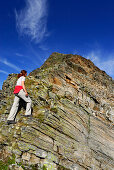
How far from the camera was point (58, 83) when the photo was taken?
18.4m

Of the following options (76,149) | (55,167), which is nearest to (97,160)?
(76,149)

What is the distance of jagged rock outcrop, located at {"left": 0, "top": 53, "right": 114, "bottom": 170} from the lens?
368 inches

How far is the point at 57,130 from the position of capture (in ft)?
40.5

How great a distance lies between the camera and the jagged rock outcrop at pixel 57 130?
30.7 feet

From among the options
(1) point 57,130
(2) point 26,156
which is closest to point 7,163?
(2) point 26,156

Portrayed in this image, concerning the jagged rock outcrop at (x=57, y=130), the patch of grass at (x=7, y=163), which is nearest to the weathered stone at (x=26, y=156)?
the jagged rock outcrop at (x=57, y=130)

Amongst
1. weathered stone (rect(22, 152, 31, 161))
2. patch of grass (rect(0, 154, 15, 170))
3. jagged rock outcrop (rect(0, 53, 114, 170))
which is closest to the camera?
patch of grass (rect(0, 154, 15, 170))

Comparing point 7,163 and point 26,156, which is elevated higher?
point 26,156

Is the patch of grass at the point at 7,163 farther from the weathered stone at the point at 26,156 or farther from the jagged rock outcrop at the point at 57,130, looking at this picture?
the weathered stone at the point at 26,156

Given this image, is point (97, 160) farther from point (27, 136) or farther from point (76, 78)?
point (76, 78)

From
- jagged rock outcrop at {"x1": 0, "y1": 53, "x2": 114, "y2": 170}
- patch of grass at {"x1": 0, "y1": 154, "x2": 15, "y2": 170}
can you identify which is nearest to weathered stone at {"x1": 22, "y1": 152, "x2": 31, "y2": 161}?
jagged rock outcrop at {"x1": 0, "y1": 53, "x2": 114, "y2": 170}

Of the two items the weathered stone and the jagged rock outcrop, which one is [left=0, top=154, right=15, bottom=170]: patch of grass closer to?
the jagged rock outcrop

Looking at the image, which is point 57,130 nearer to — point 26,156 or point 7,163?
point 26,156

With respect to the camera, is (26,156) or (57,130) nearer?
(26,156)
